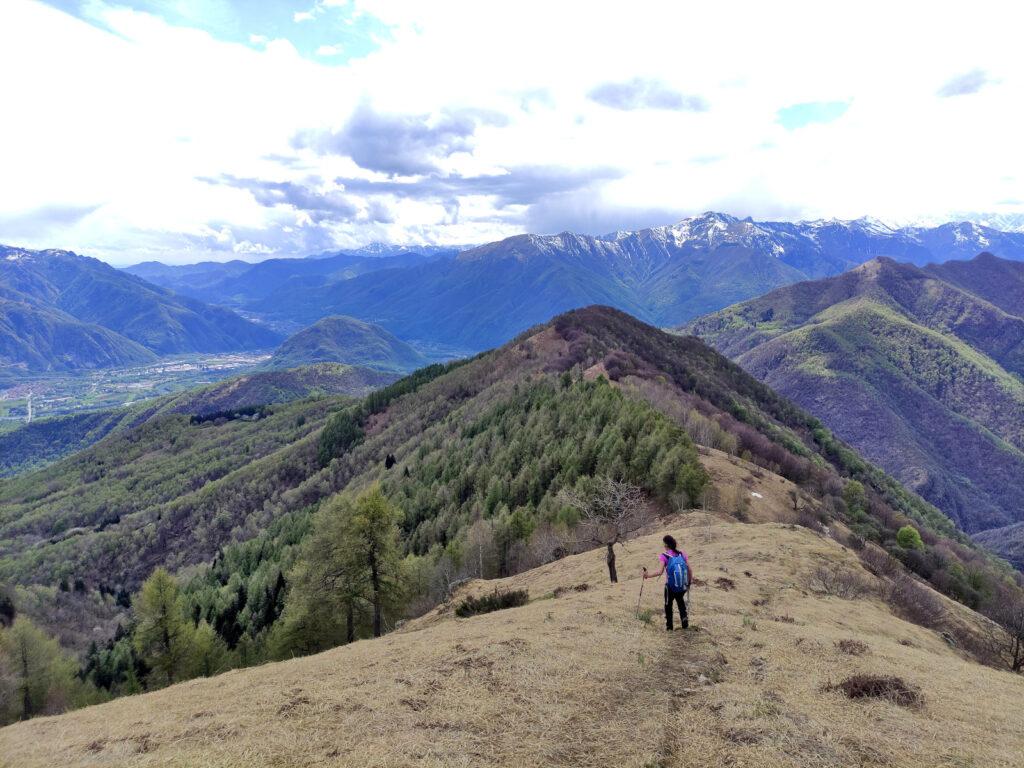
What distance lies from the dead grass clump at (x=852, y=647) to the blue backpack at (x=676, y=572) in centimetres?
664

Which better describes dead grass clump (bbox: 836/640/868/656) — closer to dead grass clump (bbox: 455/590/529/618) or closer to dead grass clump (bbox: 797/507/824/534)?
dead grass clump (bbox: 455/590/529/618)

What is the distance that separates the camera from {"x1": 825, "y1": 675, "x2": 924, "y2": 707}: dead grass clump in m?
16.6

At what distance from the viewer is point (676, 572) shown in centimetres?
2148

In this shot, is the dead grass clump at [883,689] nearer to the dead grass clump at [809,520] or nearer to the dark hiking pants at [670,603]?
the dark hiking pants at [670,603]

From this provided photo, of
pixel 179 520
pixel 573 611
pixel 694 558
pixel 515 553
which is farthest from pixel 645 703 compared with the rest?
pixel 179 520

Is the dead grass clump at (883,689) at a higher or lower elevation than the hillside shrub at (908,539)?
higher

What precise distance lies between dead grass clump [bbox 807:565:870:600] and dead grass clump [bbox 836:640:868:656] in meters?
12.9

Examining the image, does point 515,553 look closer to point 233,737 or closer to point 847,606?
point 847,606

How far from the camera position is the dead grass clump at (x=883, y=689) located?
16.6 metres

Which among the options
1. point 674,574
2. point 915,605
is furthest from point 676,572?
point 915,605

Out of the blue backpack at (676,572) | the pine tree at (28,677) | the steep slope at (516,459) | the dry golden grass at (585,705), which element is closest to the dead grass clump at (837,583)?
the dry golden grass at (585,705)

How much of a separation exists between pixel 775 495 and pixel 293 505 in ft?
418

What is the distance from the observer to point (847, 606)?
1256 inches

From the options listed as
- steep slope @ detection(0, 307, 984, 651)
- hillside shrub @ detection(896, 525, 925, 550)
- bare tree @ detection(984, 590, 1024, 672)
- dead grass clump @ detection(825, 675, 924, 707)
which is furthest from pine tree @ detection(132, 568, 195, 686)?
hillside shrub @ detection(896, 525, 925, 550)
